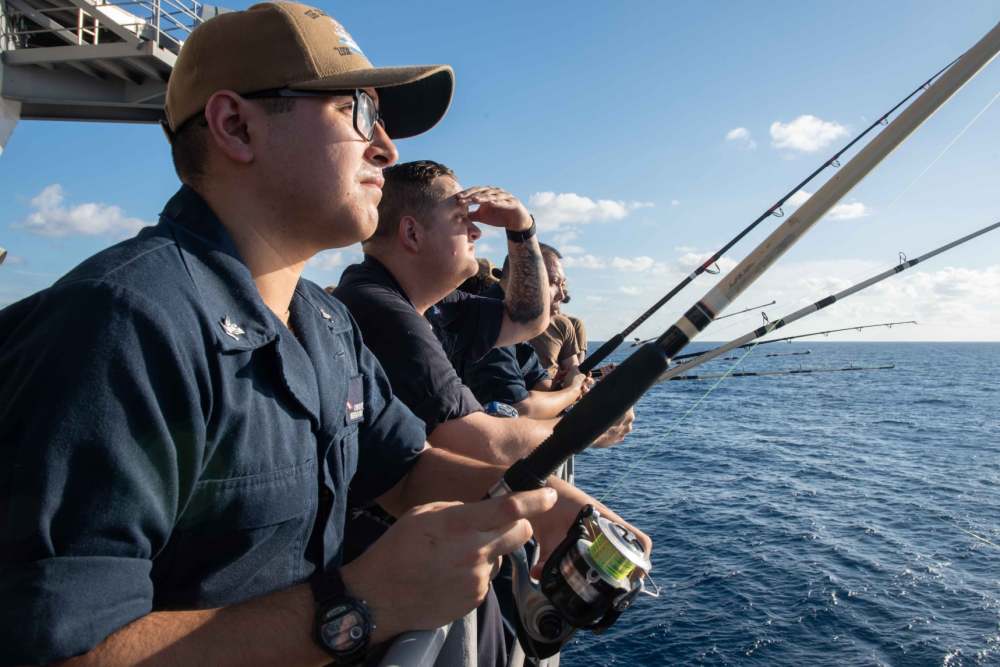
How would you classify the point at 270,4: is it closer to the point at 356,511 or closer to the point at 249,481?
the point at 249,481

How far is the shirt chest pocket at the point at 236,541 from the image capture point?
142cm

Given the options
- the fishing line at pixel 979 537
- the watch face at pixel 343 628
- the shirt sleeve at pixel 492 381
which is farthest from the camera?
the fishing line at pixel 979 537

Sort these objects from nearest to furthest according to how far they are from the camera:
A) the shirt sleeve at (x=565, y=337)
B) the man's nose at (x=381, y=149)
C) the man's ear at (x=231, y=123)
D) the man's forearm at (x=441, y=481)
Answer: the man's ear at (x=231, y=123) < the man's nose at (x=381, y=149) < the man's forearm at (x=441, y=481) < the shirt sleeve at (x=565, y=337)

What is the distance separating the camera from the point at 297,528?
1660 mm

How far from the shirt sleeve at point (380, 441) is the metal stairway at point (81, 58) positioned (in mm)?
8777

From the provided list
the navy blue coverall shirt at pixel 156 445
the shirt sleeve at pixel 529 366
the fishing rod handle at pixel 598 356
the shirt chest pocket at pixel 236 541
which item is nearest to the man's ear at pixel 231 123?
the navy blue coverall shirt at pixel 156 445

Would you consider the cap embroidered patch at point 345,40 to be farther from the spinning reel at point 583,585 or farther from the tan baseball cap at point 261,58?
the spinning reel at point 583,585

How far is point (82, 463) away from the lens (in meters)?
1.13

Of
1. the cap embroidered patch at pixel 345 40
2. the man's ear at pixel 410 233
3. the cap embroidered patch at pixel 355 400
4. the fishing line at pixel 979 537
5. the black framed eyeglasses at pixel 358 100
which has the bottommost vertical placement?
the fishing line at pixel 979 537

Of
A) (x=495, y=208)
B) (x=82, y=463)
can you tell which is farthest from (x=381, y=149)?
(x=495, y=208)

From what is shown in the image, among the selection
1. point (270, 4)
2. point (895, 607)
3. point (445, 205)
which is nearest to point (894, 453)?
point (895, 607)

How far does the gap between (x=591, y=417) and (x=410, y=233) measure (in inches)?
73.8

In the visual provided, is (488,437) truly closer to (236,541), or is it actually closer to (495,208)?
(236,541)

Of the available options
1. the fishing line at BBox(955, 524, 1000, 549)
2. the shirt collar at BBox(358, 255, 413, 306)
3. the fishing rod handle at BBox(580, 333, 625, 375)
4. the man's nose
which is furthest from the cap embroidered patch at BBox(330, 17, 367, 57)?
the fishing line at BBox(955, 524, 1000, 549)
